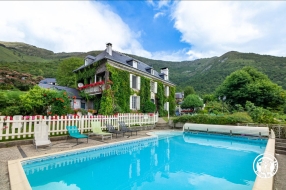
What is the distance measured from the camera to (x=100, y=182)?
3.78m

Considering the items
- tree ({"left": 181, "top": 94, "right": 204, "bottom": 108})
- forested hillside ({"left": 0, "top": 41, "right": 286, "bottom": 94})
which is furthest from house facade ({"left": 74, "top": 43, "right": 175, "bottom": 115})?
forested hillside ({"left": 0, "top": 41, "right": 286, "bottom": 94})

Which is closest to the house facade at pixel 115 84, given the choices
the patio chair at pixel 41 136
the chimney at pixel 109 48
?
the chimney at pixel 109 48

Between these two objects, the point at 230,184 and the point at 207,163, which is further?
the point at 207,163

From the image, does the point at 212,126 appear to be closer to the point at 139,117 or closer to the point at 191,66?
the point at 139,117

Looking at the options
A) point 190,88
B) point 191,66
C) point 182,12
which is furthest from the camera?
point 191,66

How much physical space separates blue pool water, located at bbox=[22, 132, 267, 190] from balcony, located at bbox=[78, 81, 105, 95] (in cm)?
970

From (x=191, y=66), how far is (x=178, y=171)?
66.8m

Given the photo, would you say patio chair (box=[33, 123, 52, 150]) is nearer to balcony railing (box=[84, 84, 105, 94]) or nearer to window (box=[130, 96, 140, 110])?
balcony railing (box=[84, 84, 105, 94])

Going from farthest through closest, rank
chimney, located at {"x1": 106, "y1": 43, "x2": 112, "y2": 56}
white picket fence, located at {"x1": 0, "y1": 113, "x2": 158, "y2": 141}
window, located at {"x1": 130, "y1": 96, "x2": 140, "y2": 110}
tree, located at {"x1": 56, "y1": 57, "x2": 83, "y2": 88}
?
tree, located at {"x1": 56, "y1": 57, "x2": 83, "y2": 88} < window, located at {"x1": 130, "y1": 96, "x2": 140, "y2": 110} < chimney, located at {"x1": 106, "y1": 43, "x2": 112, "y2": 56} < white picket fence, located at {"x1": 0, "y1": 113, "x2": 158, "y2": 141}

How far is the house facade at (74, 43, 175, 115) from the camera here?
15258mm

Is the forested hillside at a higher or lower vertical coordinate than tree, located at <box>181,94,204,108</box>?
higher

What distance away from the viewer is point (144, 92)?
19422 mm

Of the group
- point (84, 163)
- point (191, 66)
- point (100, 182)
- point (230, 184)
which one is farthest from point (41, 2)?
point (191, 66)

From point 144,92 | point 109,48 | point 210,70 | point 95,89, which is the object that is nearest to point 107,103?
point 95,89
